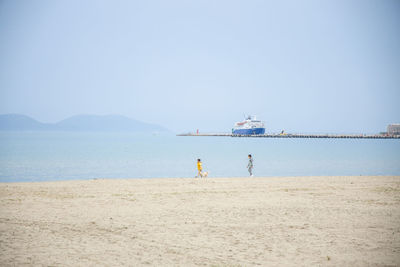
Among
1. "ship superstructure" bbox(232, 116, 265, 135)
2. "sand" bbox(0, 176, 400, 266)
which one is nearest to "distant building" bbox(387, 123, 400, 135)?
"ship superstructure" bbox(232, 116, 265, 135)

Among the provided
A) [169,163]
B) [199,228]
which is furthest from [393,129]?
[199,228]

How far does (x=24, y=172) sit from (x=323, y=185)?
2368cm

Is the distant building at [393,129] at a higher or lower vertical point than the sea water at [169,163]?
higher

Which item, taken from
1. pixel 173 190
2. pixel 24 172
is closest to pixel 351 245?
pixel 173 190

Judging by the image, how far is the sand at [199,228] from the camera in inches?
248

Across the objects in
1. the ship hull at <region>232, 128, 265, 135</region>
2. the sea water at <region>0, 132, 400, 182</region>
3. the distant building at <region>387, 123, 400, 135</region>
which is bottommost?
the sea water at <region>0, 132, 400, 182</region>

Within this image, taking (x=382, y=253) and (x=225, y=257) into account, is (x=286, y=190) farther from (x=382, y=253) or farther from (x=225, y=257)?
(x=225, y=257)

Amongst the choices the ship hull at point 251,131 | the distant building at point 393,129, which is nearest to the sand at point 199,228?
the ship hull at point 251,131

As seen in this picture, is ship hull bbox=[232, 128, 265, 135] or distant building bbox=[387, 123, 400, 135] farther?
distant building bbox=[387, 123, 400, 135]

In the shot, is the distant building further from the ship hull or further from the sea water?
the sea water

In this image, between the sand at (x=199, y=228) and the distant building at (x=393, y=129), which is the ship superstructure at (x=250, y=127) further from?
the sand at (x=199, y=228)

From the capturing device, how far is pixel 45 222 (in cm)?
864

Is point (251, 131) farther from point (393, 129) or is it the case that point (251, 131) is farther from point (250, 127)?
point (393, 129)

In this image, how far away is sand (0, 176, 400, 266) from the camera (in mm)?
6301
